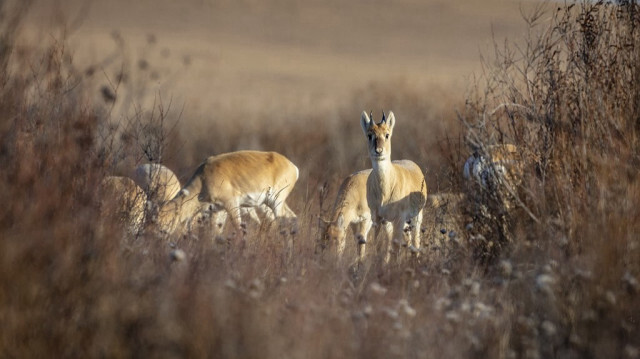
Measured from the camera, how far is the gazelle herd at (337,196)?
28.4ft

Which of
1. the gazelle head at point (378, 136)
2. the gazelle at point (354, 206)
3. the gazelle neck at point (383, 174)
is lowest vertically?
the gazelle at point (354, 206)

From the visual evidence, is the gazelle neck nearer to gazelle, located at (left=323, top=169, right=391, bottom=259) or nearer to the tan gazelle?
gazelle, located at (left=323, top=169, right=391, bottom=259)

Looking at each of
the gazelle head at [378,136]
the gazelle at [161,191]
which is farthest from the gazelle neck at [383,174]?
the gazelle at [161,191]

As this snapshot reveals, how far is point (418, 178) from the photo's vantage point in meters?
13.3

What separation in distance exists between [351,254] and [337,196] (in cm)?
292

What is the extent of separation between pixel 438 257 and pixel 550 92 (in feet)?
5.84

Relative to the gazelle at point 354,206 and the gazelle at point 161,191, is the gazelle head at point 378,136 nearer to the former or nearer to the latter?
the gazelle at point 354,206

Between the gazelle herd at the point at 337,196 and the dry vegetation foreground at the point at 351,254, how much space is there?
0.73 feet

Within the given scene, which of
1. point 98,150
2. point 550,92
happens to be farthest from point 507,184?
point 98,150

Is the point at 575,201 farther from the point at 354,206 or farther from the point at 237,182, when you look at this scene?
the point at 237,182

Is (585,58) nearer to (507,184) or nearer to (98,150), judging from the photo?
(507,184)

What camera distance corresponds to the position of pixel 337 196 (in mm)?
12625

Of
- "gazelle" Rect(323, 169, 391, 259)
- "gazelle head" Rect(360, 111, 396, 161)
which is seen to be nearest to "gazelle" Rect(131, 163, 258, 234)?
"gazelle" Rect(323, 169, 391, 259)

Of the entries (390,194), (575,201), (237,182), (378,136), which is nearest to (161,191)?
(378,136)
